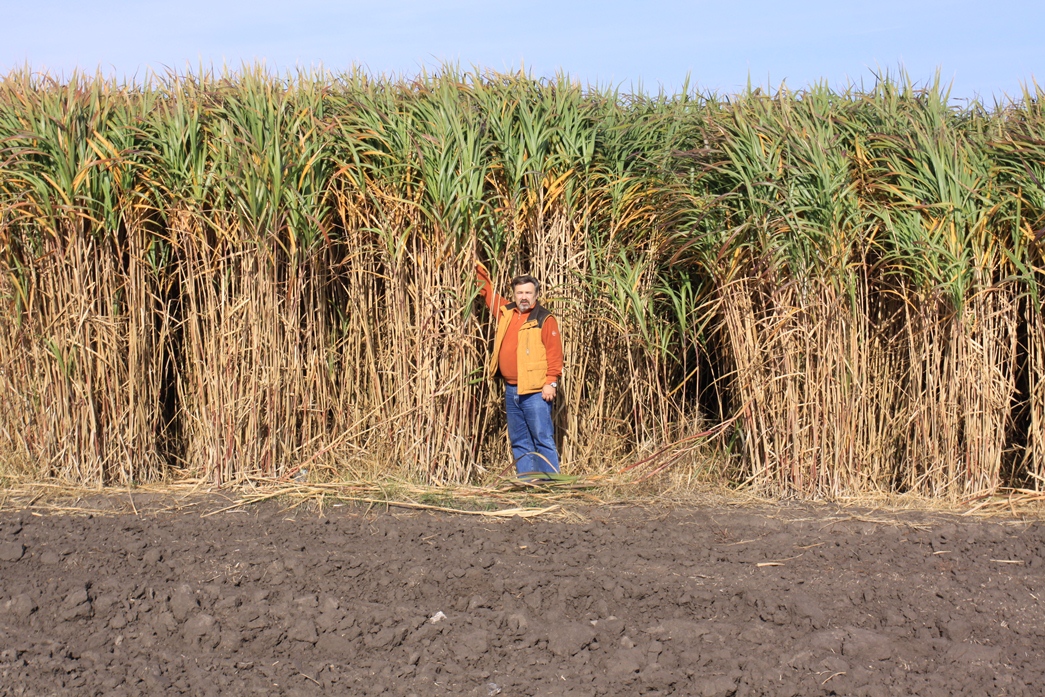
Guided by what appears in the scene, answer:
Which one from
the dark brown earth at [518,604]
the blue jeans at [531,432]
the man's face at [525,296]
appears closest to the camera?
the dark brown earth at [518,604]

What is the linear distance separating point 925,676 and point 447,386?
9.82 ft

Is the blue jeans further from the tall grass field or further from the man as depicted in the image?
the tall grass field

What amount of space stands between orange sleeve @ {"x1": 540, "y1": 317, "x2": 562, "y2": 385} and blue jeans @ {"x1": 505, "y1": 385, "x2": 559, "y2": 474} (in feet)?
0.50

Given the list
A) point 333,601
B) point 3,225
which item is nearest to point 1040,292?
point 333,601

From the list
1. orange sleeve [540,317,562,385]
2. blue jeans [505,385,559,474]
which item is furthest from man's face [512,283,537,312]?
blue jeans [505,385,559,474]

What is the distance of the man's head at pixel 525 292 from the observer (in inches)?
212

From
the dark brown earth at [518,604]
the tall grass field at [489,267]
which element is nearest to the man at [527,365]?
the tall grass field at [489,267]

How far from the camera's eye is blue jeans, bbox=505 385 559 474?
5.56m

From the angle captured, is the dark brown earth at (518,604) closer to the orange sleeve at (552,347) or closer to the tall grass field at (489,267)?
the tall grass field at (489,267)

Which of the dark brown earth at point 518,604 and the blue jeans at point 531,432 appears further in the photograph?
the blue jeans at point 531,432

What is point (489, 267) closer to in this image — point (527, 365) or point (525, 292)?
point (525, 292)

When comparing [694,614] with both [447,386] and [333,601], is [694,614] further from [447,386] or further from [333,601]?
[447,386]

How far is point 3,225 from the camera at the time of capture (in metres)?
5.50

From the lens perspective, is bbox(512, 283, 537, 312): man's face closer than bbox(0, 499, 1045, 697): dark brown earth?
No
